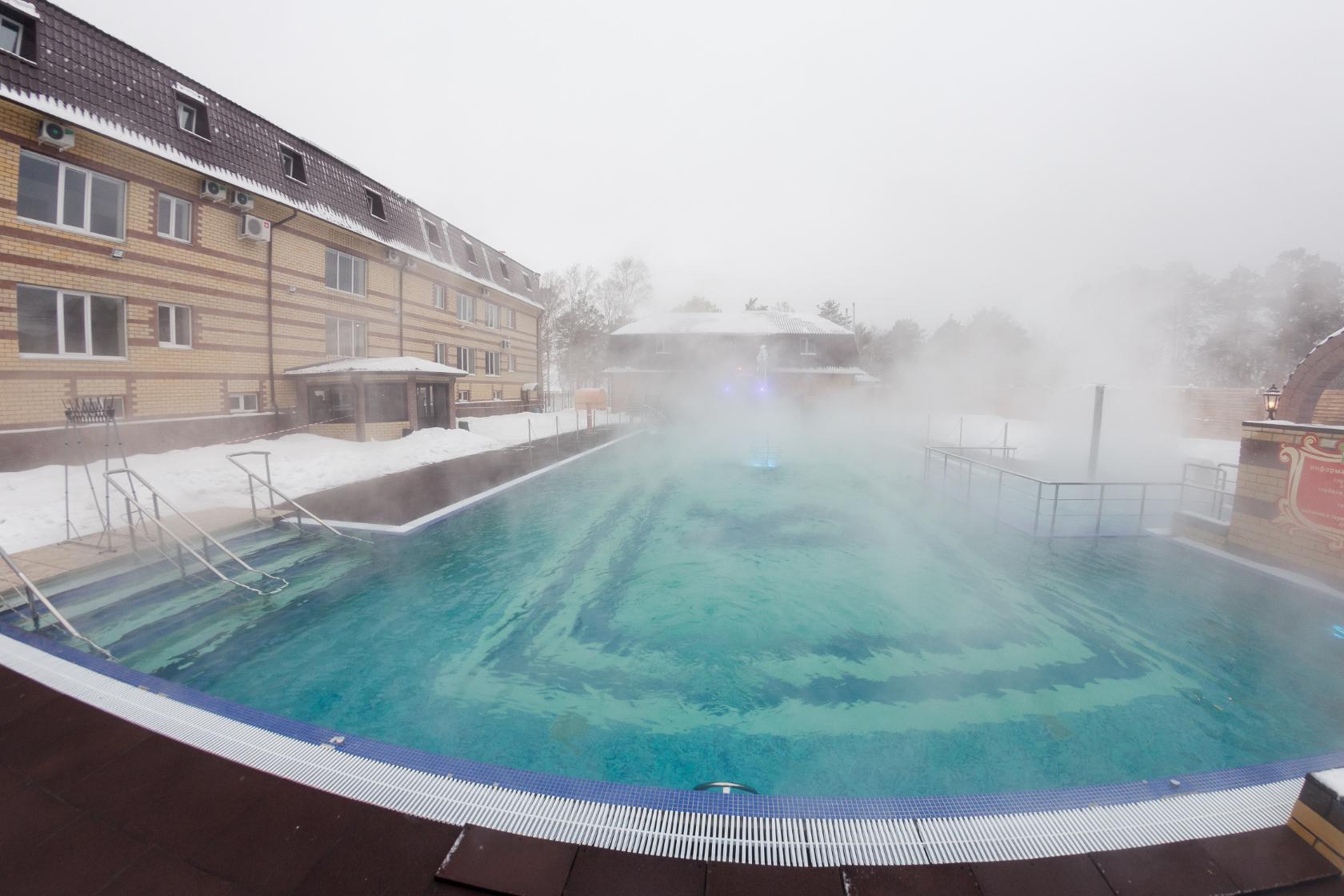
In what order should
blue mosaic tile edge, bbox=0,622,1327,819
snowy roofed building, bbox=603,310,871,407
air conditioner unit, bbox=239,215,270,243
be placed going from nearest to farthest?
blue mosaic tile edge, bbox=0,622,1327,819 → air conditioner unit, bbox=239,215,270,243 → snowy roofed building, bbox=603,310,871,407

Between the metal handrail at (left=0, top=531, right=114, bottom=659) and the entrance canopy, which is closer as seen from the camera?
the metal handrail at (left=0, top=531, right=114, bottom=659)

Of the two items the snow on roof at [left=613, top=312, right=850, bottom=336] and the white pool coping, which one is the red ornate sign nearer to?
the white pool coping

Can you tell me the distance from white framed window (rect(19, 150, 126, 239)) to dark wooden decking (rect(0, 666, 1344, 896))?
9903mm

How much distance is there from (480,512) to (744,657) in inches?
181

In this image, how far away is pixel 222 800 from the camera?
1997 millimetres

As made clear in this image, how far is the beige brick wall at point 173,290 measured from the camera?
7508 millimetres

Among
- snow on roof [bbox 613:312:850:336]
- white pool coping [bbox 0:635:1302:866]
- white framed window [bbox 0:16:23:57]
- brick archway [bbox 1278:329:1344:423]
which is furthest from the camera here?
snow on roof [bbox 613:312:850:336]

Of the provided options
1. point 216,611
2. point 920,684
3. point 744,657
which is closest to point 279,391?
point 216,611

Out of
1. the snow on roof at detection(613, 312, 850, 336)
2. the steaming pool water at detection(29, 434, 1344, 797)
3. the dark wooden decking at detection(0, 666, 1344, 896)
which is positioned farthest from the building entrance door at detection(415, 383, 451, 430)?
the snow on roof at detection(613, 312, 850, 336)

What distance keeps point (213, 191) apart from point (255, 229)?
0.85 meters

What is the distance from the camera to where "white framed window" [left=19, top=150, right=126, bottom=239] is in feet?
25.1

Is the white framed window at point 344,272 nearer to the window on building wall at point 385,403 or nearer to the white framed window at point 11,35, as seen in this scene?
the window on building wall at point 385,403

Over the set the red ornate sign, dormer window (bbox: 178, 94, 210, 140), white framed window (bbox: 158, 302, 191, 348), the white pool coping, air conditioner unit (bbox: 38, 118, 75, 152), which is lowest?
the white pool coping

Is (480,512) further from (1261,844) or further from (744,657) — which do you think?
(1261,844)
